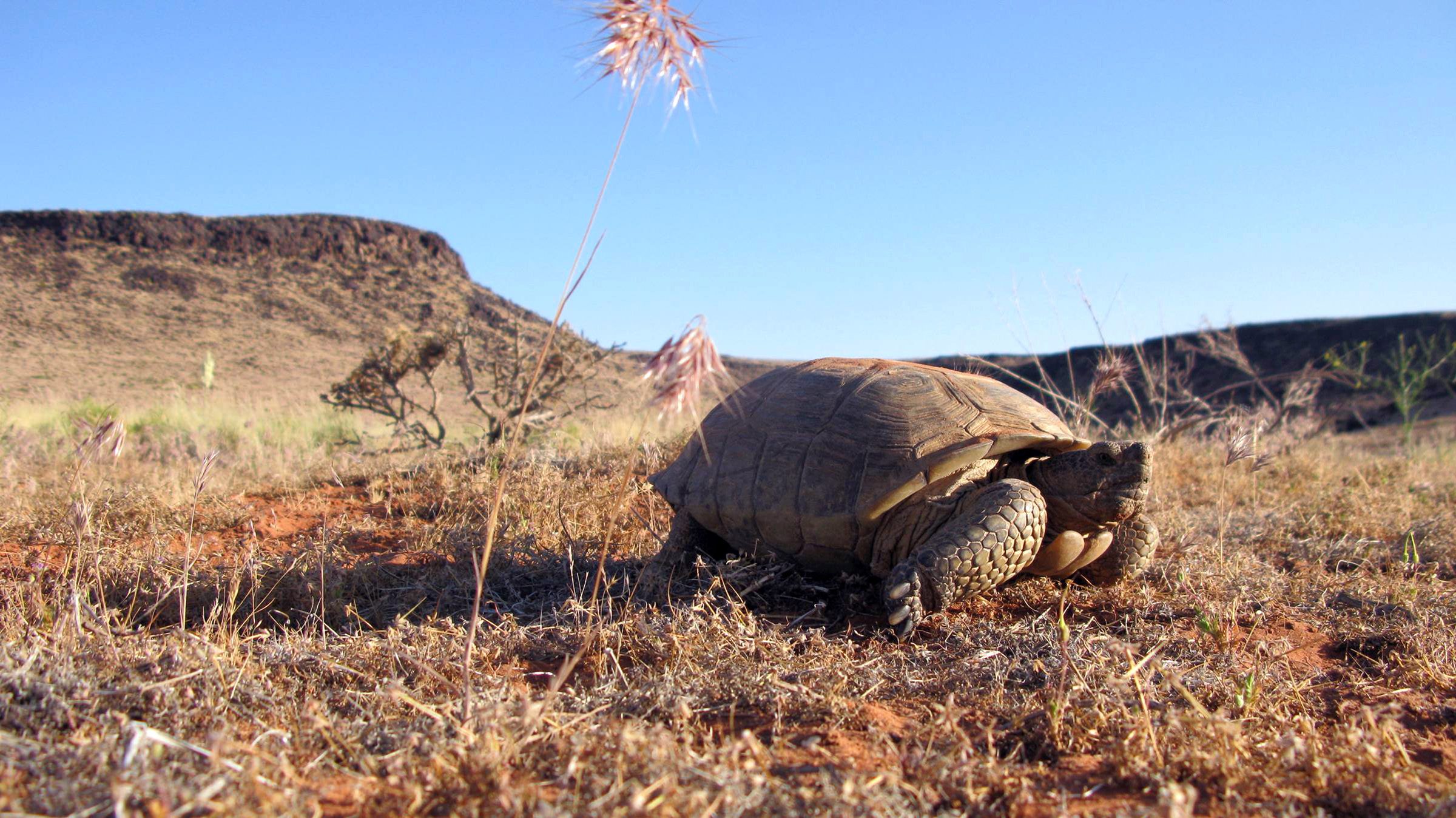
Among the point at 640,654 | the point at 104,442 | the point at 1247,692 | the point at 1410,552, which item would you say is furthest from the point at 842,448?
the point at 1410,552

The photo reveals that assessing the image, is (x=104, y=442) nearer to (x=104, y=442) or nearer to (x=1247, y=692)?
(x=104, y=442)

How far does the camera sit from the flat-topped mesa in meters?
32.0

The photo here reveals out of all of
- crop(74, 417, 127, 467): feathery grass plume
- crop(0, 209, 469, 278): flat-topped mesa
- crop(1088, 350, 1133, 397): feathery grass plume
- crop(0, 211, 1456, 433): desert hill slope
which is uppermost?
crop(0, 209, 469, 278): flat-topped mesa

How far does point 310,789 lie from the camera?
6.04 feet

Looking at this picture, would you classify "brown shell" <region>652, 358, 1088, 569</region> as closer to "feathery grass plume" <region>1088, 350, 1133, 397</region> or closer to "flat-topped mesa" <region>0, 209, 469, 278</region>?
"feathery grass plume" <region>1088, 350, 1133, 397</region>

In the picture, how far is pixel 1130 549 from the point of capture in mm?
3756

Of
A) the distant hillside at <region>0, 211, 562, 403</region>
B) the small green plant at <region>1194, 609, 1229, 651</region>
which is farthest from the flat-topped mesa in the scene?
the small green plant at <region>1194, 609, 1229, 651</region>

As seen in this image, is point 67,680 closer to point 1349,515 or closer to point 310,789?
point 310,789

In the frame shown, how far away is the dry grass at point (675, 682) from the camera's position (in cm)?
185

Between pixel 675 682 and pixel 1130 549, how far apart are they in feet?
7.86

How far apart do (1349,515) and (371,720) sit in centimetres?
616

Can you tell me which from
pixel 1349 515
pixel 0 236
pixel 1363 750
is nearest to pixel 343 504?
pixel 1363 750

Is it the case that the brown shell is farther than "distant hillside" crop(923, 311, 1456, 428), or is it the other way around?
"distant hillside" crop(923, 311, 1456, 428)

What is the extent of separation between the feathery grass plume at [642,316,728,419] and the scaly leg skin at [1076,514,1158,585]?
2.52 m
